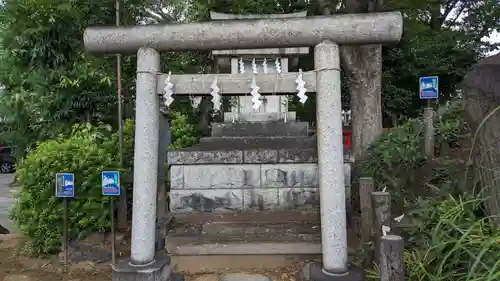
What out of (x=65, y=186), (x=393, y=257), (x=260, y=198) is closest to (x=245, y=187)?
(x=260, y=198)

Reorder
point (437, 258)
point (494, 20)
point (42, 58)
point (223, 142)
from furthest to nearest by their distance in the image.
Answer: point (494, 20)
point (42, 58)
point (223, 142)
point (437, 258)

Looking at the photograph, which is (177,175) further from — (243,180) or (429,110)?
(429,110)

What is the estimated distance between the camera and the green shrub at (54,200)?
5578mm

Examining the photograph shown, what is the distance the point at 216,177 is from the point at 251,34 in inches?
99.3

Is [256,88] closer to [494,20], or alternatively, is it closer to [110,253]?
[110,253]

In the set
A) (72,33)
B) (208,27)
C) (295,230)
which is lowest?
(295,230)

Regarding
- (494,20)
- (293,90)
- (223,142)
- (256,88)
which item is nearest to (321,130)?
(293,90)

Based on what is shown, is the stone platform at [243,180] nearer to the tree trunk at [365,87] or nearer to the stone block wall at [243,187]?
the stone block wall at [243,187]

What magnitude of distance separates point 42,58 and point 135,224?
5480 millimetres

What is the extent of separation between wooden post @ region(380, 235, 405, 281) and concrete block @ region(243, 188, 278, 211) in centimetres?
274

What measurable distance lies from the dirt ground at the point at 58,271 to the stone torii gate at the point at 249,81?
2.15 feet

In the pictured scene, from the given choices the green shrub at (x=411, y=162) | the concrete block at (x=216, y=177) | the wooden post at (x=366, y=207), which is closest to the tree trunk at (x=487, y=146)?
the green shrub at (x=411, y=162)

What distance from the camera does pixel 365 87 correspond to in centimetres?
823

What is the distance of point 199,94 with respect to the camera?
4.21 m
